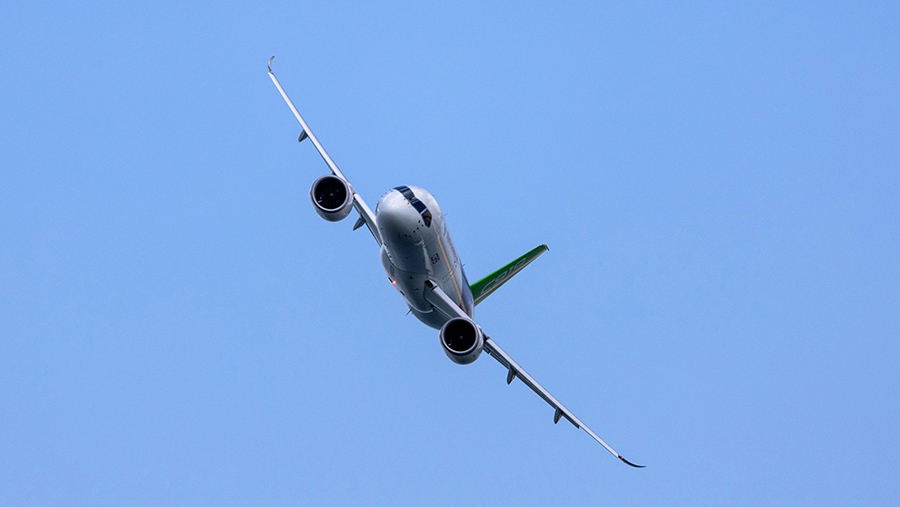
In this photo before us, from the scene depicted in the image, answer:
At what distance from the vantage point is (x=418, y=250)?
1742 inches

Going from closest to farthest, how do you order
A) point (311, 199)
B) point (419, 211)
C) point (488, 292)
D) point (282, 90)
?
point (419, 211) < point (311, 199) < point (282, 90) < point (488, 292)

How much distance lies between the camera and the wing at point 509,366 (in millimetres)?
46812

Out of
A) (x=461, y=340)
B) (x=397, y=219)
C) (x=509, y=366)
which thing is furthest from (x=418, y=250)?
(x=509, y=366)

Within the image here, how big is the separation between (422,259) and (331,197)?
5163mm

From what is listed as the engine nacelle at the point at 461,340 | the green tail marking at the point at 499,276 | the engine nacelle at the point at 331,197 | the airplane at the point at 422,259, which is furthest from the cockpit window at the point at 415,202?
the green tail marking at the point at 499,276

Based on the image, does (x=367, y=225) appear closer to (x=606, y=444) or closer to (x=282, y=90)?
(x=282, y=90)

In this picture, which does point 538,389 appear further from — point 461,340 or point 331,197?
point 331,197

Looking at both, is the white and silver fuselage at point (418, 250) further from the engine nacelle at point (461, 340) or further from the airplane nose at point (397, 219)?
the engine nacelle at point (461, 340)

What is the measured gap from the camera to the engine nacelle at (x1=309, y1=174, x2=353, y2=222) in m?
45.8

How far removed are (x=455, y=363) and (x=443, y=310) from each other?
311 cm

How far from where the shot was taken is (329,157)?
48500 mm

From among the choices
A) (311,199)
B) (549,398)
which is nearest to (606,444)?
(549,398)

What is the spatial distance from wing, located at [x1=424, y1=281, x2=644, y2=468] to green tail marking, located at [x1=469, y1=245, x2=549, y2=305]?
553 cm

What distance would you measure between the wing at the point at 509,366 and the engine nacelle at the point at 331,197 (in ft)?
17.0
